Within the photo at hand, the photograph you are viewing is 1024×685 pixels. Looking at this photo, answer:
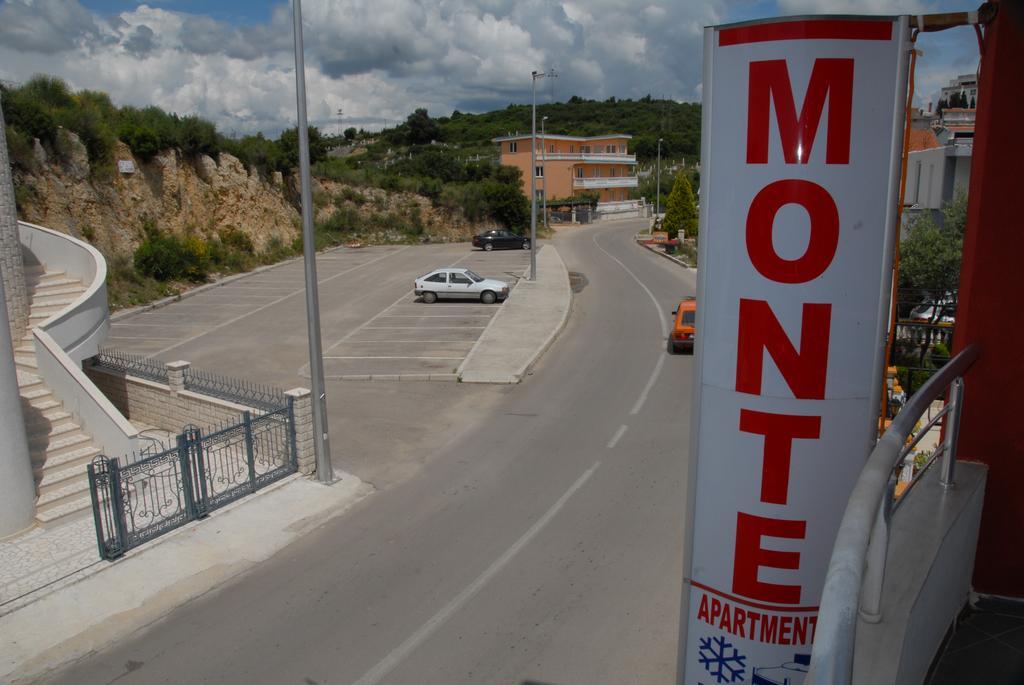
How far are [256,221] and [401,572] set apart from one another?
119 feet

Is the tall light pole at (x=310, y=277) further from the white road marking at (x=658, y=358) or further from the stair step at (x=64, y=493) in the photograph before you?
the white road marking at (x=658, y=358)

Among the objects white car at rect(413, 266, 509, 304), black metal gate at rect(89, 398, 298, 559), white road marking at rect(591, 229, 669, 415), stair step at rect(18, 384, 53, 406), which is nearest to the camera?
black metal gate at rect(89, 398, 298, 559)

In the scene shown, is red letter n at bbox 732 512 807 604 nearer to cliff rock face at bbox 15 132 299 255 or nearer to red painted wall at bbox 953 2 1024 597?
red painted wall at bbox 953 2 1024 597

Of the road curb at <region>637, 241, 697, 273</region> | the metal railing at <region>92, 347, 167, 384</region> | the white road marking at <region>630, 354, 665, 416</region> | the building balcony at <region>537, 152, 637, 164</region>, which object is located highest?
the building balcony at <region>537, 152, 637, 164</region>

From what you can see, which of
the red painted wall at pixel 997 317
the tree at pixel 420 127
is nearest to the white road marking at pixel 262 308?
the red painted wall at pixel 997 317

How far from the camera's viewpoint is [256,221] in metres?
42.2

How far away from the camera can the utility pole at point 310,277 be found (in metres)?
11.4

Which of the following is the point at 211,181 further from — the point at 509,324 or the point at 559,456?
the point at 559,456

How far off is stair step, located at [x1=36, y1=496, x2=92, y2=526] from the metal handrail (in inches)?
470

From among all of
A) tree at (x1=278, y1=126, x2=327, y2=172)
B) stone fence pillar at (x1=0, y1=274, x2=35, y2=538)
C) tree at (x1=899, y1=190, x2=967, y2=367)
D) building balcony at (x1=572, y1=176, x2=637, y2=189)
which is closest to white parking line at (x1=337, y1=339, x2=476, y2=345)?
tree at (x1=899, y1=190, x2=967, y2=367)

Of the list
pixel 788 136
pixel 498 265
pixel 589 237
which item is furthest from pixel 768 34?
pixel 589 237

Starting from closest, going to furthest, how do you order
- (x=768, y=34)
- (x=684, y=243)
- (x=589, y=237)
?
(x=768, y=34)
(x=684, y=243)
(x=589, y=237)

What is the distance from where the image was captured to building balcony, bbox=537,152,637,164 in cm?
7431

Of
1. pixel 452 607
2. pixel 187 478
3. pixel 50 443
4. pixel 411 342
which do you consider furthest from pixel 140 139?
pixel 452 607
